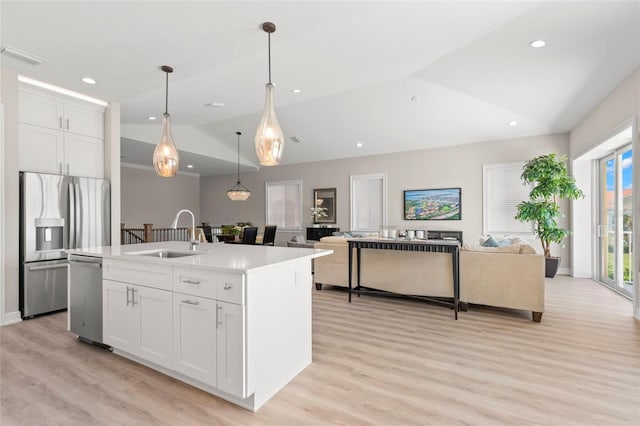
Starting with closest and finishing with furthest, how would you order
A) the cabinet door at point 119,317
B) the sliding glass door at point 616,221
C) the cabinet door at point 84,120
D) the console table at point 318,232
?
the cabinet door at point 119,317 < the cabinet door at point 84,120 < the sliding glass door at point 616,221 < the console table at point 318,232

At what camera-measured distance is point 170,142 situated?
3.23 metres

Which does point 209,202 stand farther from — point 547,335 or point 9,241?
point 547,335

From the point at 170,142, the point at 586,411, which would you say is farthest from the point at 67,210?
the point at 586,411

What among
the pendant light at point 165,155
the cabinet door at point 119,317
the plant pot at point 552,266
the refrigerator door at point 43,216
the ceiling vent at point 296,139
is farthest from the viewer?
the ceiling vent at point 296,139

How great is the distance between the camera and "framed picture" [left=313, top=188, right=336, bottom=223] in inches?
339

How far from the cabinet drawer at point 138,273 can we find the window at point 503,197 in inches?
254

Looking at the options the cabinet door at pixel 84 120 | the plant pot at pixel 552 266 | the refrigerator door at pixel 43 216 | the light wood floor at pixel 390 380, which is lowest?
the light wood floor at pixel 390 380

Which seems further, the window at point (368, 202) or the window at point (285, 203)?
the window at point (285, 203)

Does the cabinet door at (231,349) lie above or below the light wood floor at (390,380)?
above

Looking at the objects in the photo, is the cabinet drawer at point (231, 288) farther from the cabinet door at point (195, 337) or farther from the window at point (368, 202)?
the window at point (368, 202)

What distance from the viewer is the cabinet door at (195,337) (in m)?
2.00

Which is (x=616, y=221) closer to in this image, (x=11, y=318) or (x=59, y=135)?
(x=59, y=135)

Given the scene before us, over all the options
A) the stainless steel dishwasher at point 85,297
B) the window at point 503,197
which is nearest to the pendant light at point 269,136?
the stainless steel dishwasher at point 85,297

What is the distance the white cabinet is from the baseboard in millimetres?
1796
